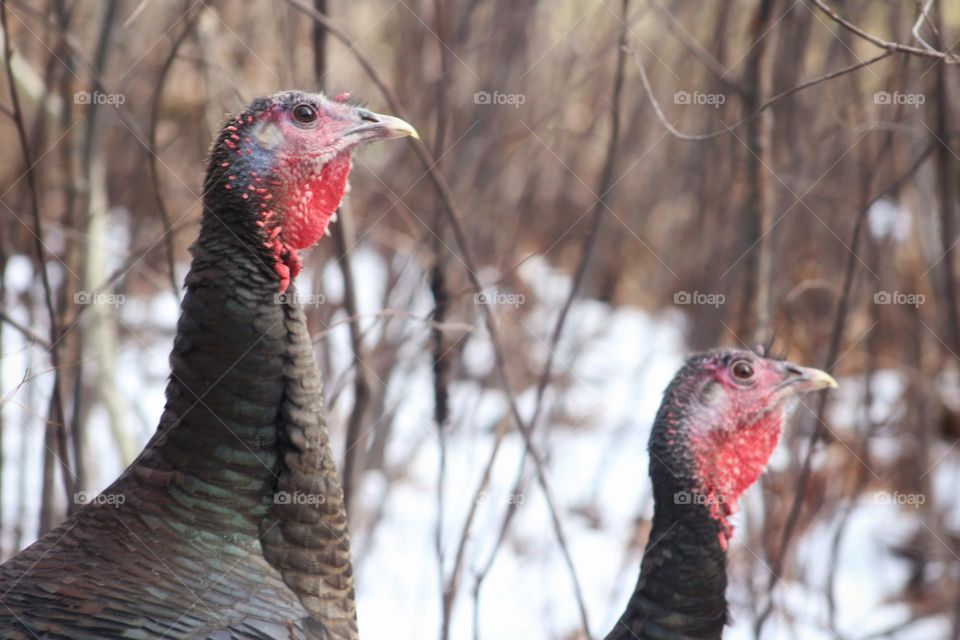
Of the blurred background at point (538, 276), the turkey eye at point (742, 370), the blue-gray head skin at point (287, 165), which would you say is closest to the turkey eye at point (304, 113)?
the blue-gray head skin at point (287, 165)

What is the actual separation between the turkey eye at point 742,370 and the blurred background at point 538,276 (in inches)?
10.1

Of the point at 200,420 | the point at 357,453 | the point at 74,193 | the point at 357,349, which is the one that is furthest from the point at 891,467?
the point at 200,420

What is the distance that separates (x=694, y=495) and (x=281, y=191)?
115cm

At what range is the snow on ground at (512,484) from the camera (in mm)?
5164

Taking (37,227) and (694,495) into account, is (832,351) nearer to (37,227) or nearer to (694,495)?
(694,495)

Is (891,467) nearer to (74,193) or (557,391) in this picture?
(557,391)

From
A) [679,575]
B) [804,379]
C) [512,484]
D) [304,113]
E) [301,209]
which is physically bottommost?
[679,575]

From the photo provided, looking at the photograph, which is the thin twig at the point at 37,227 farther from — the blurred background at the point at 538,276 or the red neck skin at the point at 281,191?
the red neck skin at the point at 281,191

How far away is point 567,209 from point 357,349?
466cm

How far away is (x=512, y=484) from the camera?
563 centimetres

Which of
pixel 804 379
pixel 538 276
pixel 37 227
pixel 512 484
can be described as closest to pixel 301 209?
pixel 37 227

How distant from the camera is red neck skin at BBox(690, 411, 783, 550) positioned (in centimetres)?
265

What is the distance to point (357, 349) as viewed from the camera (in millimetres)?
3307

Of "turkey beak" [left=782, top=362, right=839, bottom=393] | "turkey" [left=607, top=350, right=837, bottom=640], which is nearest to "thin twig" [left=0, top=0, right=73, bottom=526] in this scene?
"turkey" [left=607, top=350, right=837, bottom=640]
